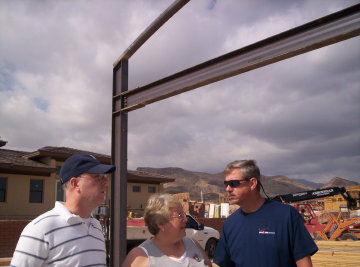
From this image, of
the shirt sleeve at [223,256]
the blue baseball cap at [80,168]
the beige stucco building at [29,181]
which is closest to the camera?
the blue baseball cap at [80,168]

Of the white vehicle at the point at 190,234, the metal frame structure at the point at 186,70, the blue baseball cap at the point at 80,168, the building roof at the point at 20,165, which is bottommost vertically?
the white vehicle at the point at 190,234

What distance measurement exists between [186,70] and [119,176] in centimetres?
167

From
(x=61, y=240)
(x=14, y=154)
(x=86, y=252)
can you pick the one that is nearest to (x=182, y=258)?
(x=86, y=252)

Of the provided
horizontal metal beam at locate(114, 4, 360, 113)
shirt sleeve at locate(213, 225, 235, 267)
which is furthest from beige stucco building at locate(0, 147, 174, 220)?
shirt sleeve at locate(213, 225, 235, 267)

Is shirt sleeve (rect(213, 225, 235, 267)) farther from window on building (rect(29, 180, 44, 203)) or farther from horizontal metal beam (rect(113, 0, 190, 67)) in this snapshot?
window on building (rect(29, 180, 44, 203))

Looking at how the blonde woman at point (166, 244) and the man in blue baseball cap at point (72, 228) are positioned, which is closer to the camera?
the man in blue baseball cap at point (72, 228)

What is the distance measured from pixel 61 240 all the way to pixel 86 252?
21 cm

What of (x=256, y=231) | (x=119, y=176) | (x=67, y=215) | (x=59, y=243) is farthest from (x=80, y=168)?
(x=119, y=176)

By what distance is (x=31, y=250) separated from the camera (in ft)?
7.19

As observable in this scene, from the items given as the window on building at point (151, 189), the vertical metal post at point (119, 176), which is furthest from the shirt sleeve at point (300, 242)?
the window on building at point (151, 189)

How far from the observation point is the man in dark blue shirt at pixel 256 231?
2.79m

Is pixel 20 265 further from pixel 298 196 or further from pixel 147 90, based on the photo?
pixel 298 196

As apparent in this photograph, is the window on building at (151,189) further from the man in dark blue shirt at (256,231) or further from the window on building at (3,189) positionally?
the man in dark blue shirt at (256,231)

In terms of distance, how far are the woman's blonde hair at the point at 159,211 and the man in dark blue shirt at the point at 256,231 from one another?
53 cm
